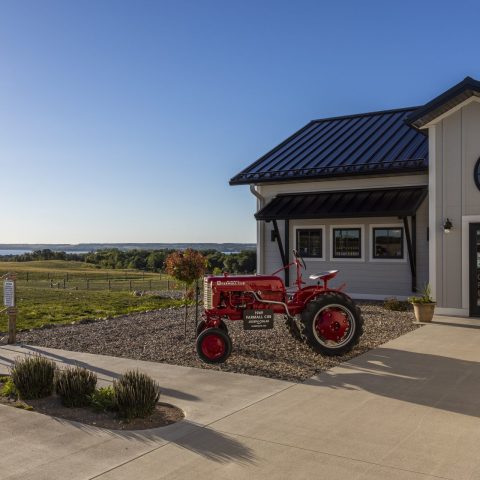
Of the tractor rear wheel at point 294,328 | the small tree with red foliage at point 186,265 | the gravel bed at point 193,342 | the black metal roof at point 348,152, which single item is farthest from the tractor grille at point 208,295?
the black metal roof at point 348,152

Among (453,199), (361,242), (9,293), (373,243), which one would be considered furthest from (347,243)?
(9,293)

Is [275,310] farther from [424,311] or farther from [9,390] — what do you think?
[424,311]

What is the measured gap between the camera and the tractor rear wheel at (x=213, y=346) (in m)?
7.92

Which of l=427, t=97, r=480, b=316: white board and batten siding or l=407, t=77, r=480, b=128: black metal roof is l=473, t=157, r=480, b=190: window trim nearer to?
l=427, t=97, r=480, b=316: white board and batten siding

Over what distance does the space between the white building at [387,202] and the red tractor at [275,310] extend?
204 inches

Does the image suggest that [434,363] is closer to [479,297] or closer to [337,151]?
[479,297]

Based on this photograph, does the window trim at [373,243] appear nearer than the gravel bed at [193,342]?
No

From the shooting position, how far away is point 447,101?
1209cm

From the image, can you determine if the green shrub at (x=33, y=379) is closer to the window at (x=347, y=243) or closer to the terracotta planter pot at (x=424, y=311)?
the terracotta planter pot at (x=424, y=311)

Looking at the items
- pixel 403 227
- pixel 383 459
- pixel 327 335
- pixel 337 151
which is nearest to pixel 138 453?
pixel 383 459

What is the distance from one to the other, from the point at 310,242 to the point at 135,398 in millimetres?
12301

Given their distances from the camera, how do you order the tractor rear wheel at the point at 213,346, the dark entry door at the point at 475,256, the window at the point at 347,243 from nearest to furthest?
1. the tractor rear wheel at the point at 213,346
2. the dark entry door at the point at 475,256
3. the window at the point at 347,243

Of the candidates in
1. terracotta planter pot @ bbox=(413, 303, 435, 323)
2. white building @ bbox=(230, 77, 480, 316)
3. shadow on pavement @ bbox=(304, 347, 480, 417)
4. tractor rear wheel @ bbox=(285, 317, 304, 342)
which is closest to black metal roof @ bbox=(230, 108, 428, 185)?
white building @ bbox=(230, 77, 480, 316)

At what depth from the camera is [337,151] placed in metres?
17.4
